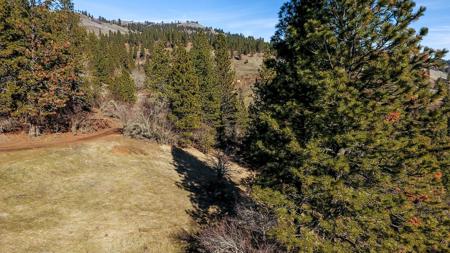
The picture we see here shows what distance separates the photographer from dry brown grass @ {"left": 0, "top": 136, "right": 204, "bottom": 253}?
53.2 ft

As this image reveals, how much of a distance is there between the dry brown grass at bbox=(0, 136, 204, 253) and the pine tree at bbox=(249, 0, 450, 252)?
9368 mm

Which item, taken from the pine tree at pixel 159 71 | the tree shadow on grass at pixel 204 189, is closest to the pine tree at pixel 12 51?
the tree shadow on grass at pixel 204 189

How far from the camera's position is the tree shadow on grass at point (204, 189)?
2205 centimetres

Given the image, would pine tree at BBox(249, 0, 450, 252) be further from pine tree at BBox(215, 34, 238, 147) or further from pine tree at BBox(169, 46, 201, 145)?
pine tree at BBox(215, 34, 238, 147)

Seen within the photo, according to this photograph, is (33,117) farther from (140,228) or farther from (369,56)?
(369,56)

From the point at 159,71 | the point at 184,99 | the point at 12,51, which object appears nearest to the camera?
the point at 12,51

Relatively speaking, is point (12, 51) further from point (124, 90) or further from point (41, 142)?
point (124, 90)

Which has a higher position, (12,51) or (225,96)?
(12,51)

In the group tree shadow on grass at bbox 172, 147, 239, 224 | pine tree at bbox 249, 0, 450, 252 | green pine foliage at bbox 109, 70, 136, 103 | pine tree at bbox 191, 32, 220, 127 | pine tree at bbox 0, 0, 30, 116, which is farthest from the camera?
green pine foliage at bbox 109, 70, 136, 103

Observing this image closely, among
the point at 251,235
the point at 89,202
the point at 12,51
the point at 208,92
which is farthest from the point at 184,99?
the point at 251,235

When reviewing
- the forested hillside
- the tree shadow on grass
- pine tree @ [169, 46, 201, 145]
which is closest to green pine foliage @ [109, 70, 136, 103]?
pine tree @ [169, 46, 201, 145]

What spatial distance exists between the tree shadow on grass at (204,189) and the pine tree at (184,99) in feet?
19.9

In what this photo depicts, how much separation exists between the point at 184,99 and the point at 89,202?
22.0 m

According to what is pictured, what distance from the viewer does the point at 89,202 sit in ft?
65.3
